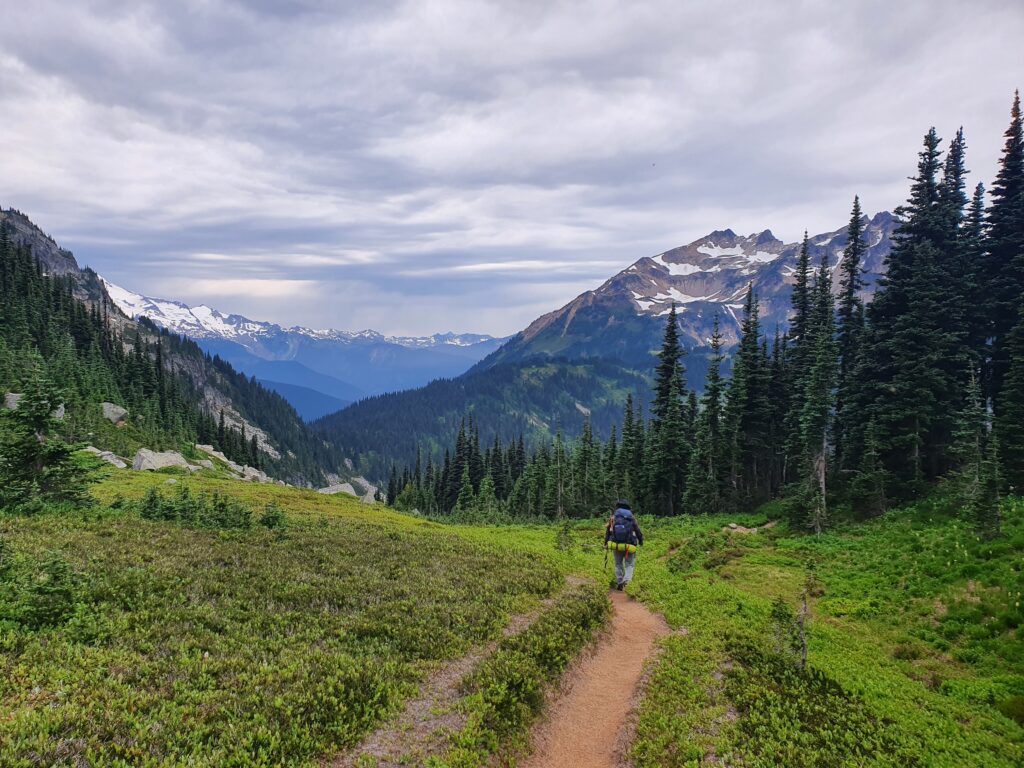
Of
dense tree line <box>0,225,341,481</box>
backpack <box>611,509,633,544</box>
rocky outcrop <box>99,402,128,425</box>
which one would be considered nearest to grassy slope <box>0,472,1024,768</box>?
backpack <box>611,509,633,544</box>

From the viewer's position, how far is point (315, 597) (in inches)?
612

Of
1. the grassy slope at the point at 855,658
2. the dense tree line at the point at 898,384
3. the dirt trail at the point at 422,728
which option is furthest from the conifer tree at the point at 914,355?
the dirt trail at the point at 422,728

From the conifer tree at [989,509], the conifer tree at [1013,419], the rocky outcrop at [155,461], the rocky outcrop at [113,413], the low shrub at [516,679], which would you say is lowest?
the rocky outcrop at [155,461]

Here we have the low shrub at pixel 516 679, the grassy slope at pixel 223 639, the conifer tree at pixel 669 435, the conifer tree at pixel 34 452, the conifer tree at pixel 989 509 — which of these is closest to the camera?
the grassy slope at pixel 223 639

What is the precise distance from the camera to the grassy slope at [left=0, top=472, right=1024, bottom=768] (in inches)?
348

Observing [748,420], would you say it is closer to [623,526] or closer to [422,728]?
[623,526]

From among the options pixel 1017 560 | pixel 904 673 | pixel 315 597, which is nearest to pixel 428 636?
pixel 315 597

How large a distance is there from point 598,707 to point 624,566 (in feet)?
31.4

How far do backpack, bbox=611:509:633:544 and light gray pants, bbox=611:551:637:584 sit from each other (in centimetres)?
87

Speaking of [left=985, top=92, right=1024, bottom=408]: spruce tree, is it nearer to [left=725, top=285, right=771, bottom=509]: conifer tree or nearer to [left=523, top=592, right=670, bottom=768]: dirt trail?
[left=725, top=285, right=771, bottom=509]: conifer tree

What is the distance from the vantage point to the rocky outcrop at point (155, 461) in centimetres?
5647

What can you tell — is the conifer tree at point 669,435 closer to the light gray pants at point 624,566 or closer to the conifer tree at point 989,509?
the conifer tree at point 989,509

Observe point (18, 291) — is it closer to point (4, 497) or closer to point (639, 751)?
point (4, 497)

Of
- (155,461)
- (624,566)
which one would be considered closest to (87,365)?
(155,461)
